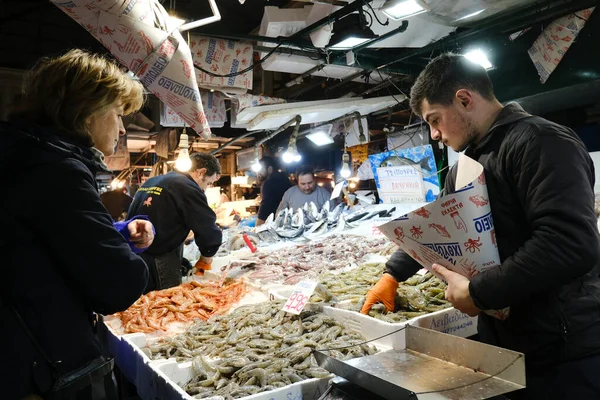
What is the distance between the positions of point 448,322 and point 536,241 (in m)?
1.61

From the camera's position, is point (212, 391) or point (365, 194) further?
point (365, 194)

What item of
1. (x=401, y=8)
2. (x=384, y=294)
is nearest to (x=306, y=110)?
(x=401, y=8)

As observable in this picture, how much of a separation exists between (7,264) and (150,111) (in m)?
10.6

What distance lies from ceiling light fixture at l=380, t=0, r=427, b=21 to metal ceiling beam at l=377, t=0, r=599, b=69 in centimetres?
159

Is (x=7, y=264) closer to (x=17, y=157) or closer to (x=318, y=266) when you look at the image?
(x=17, y=157)

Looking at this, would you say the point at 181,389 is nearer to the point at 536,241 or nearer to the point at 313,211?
the point at 536,241

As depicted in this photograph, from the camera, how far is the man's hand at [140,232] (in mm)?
2404

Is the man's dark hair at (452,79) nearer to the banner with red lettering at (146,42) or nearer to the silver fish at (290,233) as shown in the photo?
the banner with red lettering at (146,42)

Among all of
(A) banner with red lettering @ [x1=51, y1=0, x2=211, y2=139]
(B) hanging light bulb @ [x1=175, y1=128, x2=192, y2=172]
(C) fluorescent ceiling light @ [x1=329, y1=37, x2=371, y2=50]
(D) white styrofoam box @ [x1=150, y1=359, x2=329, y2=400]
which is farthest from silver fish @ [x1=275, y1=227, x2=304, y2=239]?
(D) white styrofoam box @ [x1=150, y1=359, x2=329, y2=400]

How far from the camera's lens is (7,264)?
5.03 feet

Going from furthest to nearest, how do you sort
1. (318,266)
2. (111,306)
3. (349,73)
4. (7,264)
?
(349,73) < (318,266) < (111,306) < (7,264)

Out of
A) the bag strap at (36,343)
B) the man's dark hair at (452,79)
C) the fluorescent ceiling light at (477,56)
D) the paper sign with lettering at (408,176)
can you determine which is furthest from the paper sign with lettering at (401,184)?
the bag strap at (36,343)

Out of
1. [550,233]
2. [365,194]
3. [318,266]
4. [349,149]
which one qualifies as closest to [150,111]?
[349,149]

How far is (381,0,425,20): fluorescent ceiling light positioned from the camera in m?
4.29
